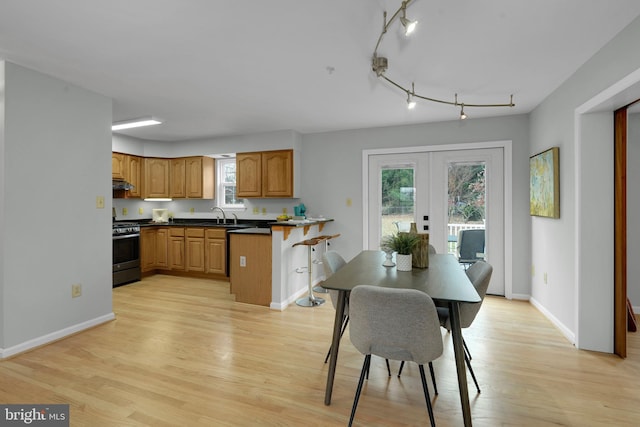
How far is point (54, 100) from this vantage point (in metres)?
2.90

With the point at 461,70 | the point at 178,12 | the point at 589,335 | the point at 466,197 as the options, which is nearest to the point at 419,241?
the point at 461,70

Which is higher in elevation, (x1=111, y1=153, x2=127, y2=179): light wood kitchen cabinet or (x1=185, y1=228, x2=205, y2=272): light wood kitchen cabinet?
(x1=111, y1=153, x2=127, y2=179): light wood kitchen cabinet

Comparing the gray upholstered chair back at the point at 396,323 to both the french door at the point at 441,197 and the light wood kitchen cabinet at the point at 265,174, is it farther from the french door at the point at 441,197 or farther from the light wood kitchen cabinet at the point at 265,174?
the light wood kitchen cabinet at the point at 265,174

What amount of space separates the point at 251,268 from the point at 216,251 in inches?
58.2

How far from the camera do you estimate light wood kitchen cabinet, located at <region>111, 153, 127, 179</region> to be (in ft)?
16.5

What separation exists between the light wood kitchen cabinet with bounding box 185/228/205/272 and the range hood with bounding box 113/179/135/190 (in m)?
1.10

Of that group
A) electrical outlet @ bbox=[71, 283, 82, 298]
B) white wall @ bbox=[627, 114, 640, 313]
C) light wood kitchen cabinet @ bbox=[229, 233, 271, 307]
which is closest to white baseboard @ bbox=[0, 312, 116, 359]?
electrical outlet @ bbox=[71, 283, 82, 298]

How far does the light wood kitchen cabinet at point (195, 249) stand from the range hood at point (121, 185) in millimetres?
1097

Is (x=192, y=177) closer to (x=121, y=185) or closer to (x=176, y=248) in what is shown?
(x=121, y=185)

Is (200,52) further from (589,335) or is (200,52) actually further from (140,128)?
(589,335)

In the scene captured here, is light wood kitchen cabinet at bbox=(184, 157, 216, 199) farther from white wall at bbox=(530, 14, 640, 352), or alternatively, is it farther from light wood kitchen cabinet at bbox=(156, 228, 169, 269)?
white wall at bbox=(530, 14, 640, 352)

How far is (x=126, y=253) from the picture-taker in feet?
16.0

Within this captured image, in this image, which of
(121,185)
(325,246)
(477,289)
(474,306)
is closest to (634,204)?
(477,289)

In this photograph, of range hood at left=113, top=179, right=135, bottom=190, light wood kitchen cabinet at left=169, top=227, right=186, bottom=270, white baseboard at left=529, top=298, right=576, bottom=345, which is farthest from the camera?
light wood kitchen cabinet at left=169, top=227, right=186, bottom=270
